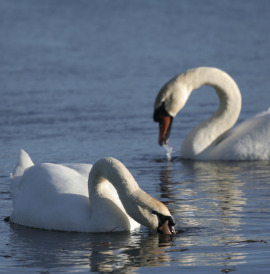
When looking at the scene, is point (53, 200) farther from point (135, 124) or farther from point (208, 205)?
point (135, 124)

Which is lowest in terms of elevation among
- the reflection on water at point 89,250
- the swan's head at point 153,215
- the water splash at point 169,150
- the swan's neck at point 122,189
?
the reflection on water at point 89,250

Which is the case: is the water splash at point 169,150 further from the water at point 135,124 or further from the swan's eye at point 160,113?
the swan's eye at point 160,113

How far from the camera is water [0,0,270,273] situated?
23.7 feet

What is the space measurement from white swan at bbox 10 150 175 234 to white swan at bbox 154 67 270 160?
392 cm

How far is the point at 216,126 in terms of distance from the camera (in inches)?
509

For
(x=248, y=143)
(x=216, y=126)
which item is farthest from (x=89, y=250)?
(x=216, y=126)

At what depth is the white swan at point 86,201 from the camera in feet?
24.6

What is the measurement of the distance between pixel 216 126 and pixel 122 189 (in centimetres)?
549

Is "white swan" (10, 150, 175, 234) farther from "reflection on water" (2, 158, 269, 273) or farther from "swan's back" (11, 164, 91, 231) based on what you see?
"reflection on water" (2, 158, 269, 273)

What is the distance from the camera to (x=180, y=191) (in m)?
9.81

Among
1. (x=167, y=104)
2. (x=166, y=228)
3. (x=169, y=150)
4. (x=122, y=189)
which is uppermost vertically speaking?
(x=167, y=104)

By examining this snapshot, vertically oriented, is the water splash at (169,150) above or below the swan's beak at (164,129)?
below

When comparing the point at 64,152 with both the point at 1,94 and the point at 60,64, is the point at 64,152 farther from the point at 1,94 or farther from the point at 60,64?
the point at 60,64

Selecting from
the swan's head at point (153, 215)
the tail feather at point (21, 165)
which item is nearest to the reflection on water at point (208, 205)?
the swan's head at point (153, 215)
